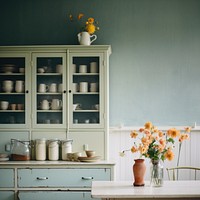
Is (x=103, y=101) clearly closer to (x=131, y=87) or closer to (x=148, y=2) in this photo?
(x=131, y=87)

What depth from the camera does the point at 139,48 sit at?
17.3ft

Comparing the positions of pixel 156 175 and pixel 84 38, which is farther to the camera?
pixel 84 38

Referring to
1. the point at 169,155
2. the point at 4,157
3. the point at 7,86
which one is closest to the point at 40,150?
the point at 4,157

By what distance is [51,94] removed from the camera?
494cm

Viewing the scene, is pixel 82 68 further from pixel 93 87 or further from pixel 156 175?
pixel 156 175

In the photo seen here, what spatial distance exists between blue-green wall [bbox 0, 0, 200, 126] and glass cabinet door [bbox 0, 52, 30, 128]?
1.29ft

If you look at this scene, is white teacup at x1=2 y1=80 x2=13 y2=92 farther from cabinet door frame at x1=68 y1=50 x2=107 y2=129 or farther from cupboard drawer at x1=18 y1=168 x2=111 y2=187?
cupboard drawer at x1=18 y1=168 x2=111 y2=187

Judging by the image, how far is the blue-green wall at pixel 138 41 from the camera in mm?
5223

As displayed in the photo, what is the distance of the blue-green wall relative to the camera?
522 cm

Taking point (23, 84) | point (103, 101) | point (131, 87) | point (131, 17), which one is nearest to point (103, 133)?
point (103, 101)

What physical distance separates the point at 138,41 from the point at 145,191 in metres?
2.36

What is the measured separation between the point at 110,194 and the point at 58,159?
1757mm

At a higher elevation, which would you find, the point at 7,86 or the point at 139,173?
the point at 7,86

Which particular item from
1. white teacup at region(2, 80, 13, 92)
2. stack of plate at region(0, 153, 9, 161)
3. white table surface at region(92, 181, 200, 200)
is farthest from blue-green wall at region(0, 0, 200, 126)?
white table surface at region(92, 181, 200, 200)
